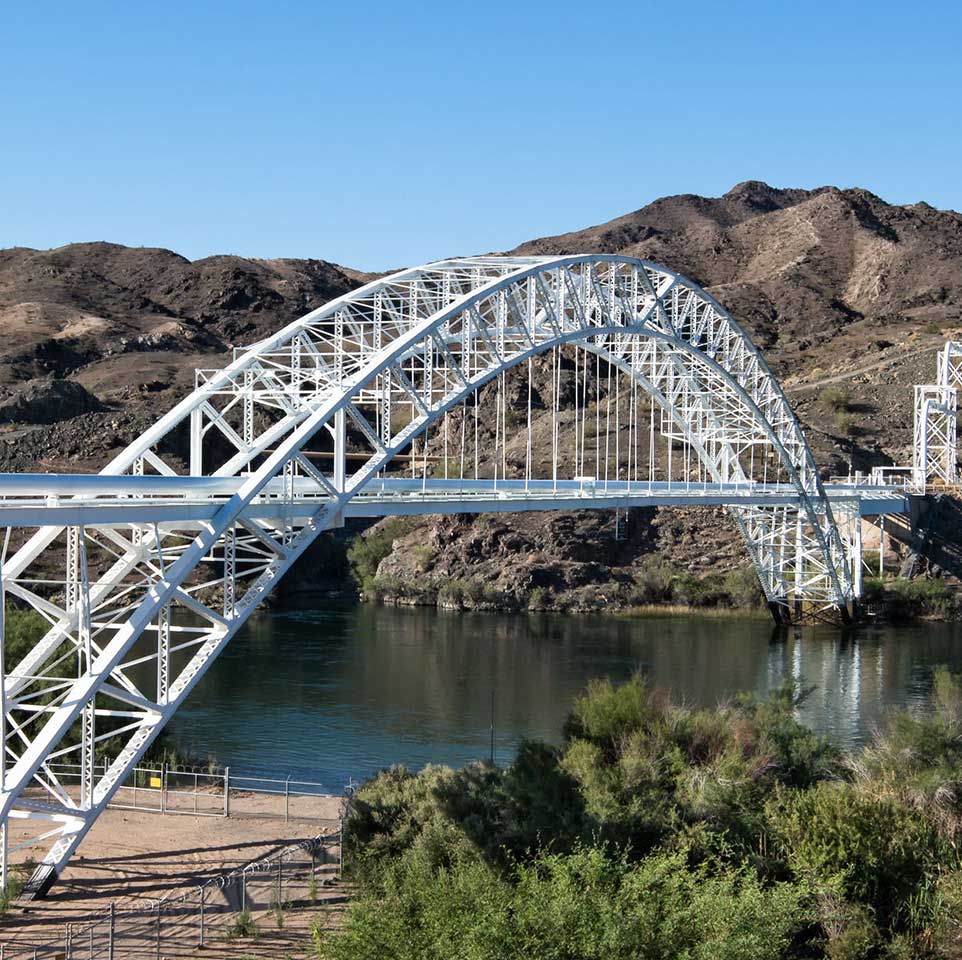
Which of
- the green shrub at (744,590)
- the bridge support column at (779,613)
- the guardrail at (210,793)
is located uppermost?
the green shrub at (744,590)

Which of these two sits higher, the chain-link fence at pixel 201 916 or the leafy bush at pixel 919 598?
the leafy bush at pixel 919 598

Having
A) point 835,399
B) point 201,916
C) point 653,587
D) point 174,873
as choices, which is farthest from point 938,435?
point 201,916

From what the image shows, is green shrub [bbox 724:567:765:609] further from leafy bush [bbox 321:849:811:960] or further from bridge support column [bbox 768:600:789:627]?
leafy bush [bbox 321:849:811:960]

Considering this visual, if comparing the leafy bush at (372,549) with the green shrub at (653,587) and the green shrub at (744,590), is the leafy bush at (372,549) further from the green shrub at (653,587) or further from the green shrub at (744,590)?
the green shrub at (744,590)

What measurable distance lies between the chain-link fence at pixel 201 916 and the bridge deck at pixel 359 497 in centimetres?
494

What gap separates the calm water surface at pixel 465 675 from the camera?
99.0 feet

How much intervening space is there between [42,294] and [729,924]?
101013 mm

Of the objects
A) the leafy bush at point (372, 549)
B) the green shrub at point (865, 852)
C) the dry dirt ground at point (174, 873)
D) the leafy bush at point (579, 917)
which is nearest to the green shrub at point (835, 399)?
the leafy bush at point (372, 549)

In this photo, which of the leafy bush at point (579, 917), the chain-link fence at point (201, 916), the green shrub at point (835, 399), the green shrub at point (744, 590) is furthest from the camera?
the green shrub at point (835, 399)

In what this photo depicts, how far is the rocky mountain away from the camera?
195ft

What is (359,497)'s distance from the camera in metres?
28.9

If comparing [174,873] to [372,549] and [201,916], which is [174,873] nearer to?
[201,916]

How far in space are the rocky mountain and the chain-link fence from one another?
117 feet

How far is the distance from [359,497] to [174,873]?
33.8 feet
